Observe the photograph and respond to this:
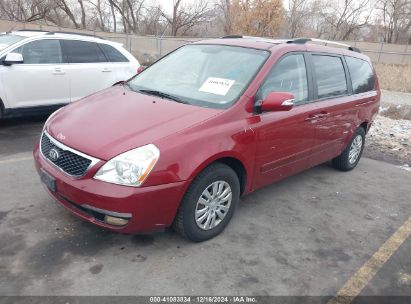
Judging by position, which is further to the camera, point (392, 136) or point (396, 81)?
point (396, 81)

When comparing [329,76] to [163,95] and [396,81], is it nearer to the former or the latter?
[163,95]

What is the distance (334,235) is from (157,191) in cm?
200

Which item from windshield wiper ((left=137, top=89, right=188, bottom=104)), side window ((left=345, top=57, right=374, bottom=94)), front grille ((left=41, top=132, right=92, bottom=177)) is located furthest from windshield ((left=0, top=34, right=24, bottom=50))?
side window ((left=345, top=57, right=374, bottom=94))

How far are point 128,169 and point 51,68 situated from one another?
14.7 ft

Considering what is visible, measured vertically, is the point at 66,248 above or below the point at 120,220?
below

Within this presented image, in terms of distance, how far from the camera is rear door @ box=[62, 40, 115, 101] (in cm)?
706

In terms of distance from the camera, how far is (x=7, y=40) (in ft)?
22.3

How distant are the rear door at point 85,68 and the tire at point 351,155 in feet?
14.5

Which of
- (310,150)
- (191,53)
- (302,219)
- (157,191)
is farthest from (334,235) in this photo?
(191,53)

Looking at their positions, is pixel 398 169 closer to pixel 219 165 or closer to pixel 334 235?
pixel 334 235

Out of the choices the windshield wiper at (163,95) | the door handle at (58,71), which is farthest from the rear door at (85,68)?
the windshield wiper at (163,95)

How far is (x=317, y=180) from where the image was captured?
5.51m

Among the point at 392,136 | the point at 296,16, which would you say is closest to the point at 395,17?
the point at 296,16

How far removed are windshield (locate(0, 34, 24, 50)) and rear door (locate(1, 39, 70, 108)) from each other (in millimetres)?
303
